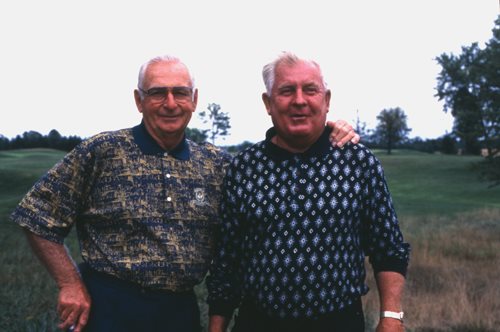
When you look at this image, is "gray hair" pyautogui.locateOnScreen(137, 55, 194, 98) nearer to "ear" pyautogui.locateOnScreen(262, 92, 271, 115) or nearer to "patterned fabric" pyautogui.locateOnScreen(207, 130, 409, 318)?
"ear" pyautogui.locateOnScreen(262, 92, 271, 115)

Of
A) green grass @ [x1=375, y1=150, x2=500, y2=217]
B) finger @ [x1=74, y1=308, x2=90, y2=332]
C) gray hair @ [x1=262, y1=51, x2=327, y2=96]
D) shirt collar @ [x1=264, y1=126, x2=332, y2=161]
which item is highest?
gray hair @ [x1=262, y1=51, x2=327, y2=96]

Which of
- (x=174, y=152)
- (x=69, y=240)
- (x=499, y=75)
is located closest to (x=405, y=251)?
(x=174, y=152)

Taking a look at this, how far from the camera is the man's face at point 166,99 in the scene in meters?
3.17

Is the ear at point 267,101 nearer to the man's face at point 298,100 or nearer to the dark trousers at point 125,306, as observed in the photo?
the man's face at point 298,100

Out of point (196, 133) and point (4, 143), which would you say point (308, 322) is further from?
point (196, 133)

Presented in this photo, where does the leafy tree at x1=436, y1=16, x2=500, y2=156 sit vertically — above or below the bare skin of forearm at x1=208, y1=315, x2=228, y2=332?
above

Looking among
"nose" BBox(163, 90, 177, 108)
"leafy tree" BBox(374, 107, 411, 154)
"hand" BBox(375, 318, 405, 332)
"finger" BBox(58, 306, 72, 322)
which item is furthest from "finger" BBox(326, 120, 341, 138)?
"leafy tree" BBox(374, 107, 411, 154)

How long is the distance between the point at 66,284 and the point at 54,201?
45cm

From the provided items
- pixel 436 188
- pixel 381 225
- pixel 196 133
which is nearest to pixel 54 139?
pixel 196 133

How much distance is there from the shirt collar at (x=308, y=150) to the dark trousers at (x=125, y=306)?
3.10 feet

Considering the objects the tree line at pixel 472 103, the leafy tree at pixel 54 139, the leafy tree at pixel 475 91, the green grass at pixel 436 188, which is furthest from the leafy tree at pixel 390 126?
the leafy tree at pixel 54 139

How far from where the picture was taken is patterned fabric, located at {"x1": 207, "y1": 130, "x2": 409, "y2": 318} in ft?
9.18

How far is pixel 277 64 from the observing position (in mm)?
2936

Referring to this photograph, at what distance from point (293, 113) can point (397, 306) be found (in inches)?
44.4
